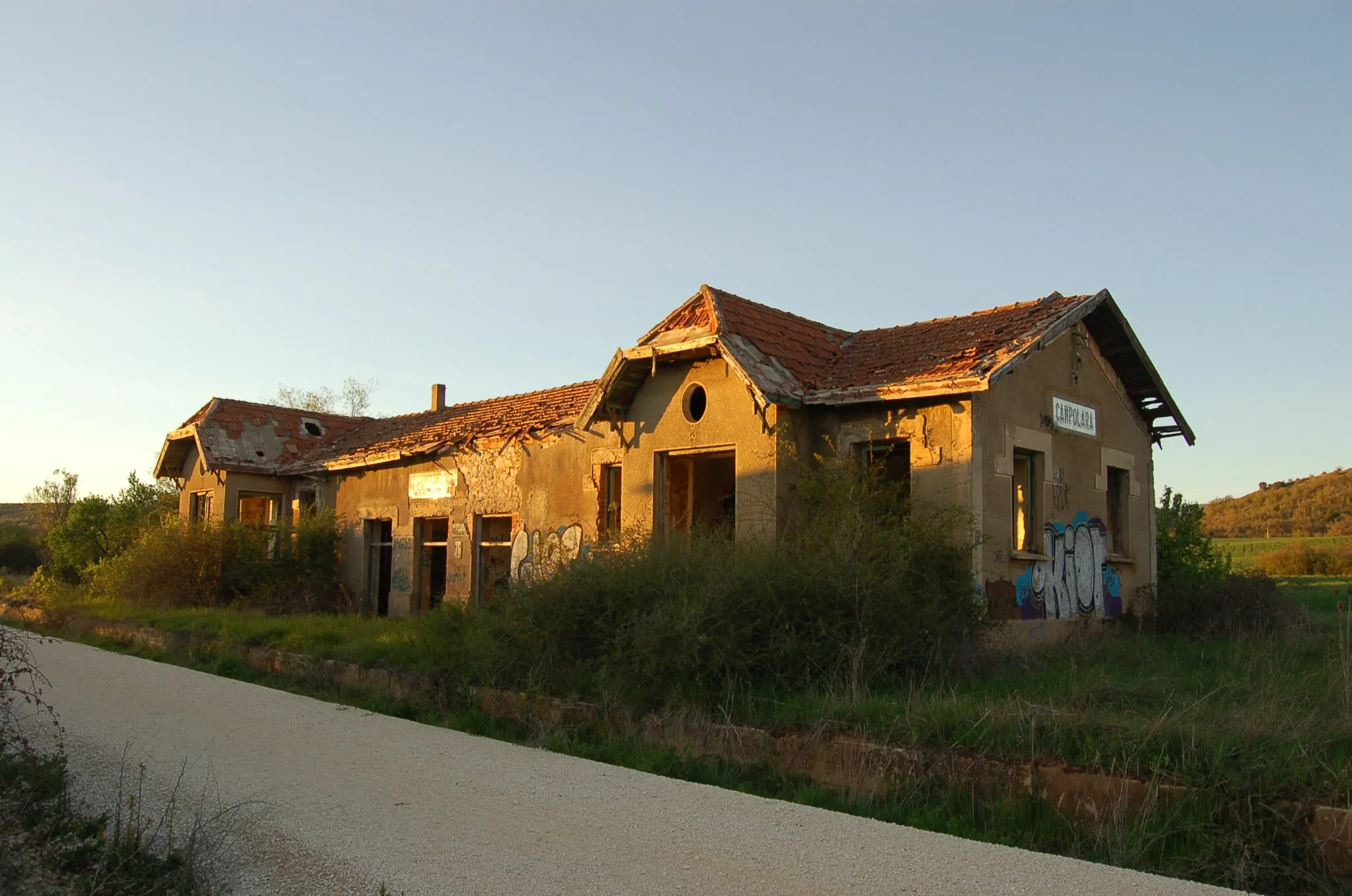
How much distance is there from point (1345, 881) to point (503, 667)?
7.49m

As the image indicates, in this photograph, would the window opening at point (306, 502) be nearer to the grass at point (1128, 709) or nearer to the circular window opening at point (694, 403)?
the grass at point (1128, 709)

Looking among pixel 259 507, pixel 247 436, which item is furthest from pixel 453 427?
pixel 259 507

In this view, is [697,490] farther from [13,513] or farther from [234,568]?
[13,513]

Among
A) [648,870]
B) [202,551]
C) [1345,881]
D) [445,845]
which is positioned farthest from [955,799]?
[202,551]

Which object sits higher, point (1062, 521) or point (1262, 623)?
point (1062, 521)

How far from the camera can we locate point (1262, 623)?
15.6 m

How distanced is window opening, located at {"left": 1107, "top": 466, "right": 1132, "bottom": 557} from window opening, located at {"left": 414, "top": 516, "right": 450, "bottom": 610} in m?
11.9

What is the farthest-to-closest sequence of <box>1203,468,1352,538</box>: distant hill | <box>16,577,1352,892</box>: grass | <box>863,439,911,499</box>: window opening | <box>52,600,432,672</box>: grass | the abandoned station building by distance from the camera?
<box>1203,468,1352,538</box>: distant hill → <box>863,439,911,499</box>: window opening → the abandoned station building → <box>52,600,432,672</box>: grass → <box>16,577,1352,892</box>: grass

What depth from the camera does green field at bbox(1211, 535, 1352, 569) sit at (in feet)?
147

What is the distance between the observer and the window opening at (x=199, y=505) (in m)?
25.5

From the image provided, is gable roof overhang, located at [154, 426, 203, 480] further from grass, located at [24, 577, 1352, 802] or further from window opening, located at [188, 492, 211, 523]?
grass, located at [24, 577, 1352, 802]

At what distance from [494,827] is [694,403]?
9659 millimetres

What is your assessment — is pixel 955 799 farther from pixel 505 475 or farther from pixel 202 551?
pixel 202 551

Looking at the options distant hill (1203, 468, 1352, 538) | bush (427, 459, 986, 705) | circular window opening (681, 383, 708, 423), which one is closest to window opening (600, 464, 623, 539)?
circular window opening (681, 383, 708, 423)
